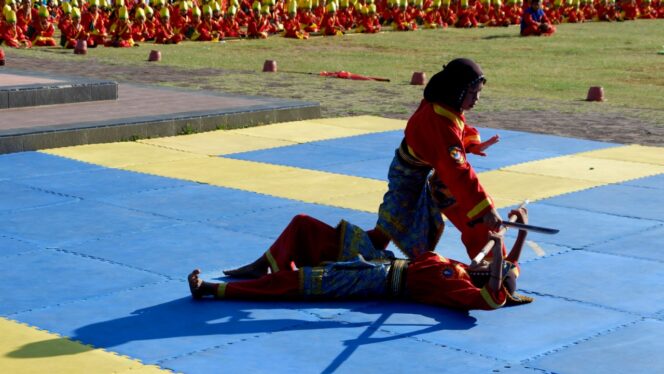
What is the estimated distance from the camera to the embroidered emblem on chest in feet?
23.0

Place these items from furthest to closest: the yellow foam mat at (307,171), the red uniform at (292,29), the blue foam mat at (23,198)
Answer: the red uniform at (292,29), the yellow foam mat at (307,171), the blue foam mat at (23,198)

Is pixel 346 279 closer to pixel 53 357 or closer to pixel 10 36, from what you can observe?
pixel 53 357

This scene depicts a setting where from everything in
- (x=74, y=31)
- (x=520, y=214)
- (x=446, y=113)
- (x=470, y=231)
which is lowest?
(x=74, y=31)

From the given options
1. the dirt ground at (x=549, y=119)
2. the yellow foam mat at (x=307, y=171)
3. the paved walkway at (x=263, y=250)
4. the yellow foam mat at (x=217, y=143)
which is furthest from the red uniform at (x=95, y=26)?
the paved walkway at (x=263, y=250)

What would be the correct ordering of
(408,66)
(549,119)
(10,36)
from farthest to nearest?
(10,36) → (408,66) → (549,119)

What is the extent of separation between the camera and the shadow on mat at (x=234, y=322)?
21.3 feet

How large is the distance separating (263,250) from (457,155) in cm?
208

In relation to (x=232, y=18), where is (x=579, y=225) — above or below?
above

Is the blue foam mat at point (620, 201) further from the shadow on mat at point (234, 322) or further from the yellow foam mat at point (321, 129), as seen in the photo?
the yellow foam mat at point (321, 129)

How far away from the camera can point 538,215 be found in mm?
9914

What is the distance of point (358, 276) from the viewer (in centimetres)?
722

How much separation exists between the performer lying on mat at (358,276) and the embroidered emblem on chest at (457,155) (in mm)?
457

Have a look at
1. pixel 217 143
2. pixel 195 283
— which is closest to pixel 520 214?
pixel 195 283

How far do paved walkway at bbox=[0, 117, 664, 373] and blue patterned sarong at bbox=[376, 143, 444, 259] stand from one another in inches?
16.1
